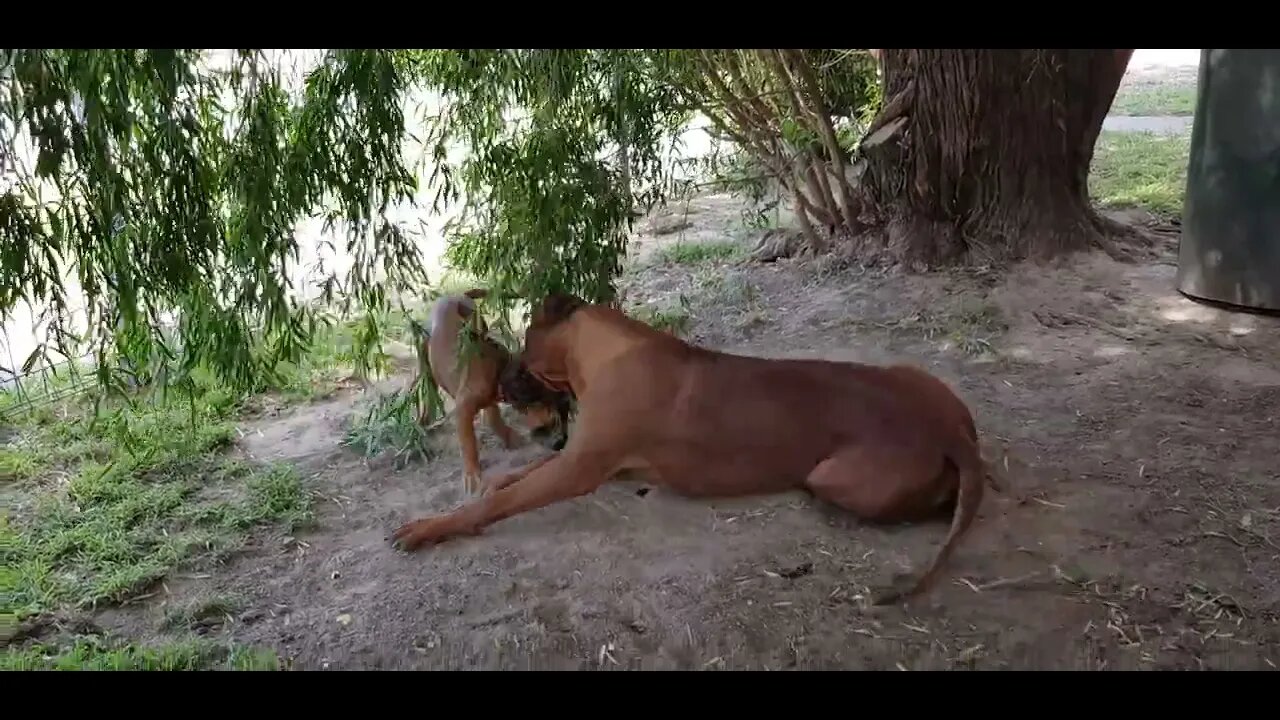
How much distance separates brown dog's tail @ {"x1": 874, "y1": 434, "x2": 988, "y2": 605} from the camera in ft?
8.20

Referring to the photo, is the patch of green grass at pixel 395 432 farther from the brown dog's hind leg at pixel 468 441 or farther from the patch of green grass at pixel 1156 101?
the patch of green grass at pixel 1156 101

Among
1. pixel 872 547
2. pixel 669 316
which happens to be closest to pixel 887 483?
pixel 872 547

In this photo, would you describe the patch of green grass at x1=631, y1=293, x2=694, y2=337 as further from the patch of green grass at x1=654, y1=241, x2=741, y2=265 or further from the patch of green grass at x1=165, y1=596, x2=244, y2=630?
the patch of green grass at x1=165, y1=596, x2=244, y2=630

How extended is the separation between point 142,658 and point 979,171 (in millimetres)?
3820

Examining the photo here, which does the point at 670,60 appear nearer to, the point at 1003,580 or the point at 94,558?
the point at 1003,580

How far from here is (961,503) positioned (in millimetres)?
2715

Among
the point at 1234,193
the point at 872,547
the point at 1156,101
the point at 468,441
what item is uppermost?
the point at 1156,101

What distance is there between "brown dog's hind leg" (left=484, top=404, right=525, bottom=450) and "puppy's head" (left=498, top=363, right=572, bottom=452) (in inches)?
3.3

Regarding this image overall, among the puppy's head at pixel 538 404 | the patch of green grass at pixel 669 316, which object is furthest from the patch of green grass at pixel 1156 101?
the puppy's head at pixel 538 404

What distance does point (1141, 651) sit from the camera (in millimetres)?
2197

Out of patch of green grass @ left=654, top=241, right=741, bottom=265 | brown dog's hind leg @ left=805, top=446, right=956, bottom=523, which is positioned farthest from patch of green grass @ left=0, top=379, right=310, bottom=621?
patch of green grass @ left=654, top=241, right=741, bottom=265

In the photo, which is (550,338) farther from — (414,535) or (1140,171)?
(1140,171)
